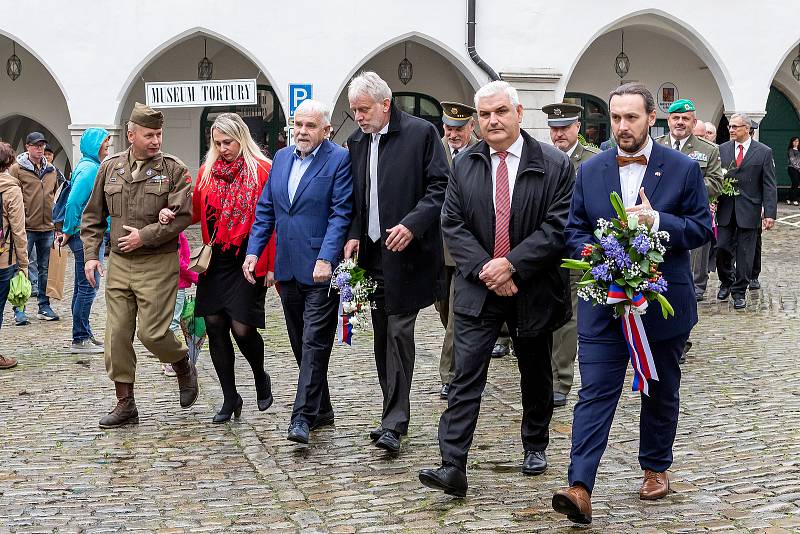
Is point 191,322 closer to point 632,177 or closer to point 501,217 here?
point 501,217

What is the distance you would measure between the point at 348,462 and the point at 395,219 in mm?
1351

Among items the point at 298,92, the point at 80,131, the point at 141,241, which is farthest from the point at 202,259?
the point at 80,131

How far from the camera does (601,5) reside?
76.2ft

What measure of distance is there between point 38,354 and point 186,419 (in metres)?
3.24

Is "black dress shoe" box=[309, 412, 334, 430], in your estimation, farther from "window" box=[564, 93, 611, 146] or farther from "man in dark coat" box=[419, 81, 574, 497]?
"window" box=[564, 93, 611, 146]

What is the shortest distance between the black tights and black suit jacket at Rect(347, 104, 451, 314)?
1.05 m

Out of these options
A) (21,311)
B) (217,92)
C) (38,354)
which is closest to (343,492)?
(38,354)

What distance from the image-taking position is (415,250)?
21.3 ft

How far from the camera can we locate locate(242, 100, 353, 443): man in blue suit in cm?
657

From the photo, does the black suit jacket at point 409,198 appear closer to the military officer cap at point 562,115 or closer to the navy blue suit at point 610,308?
the navy blue suit at point 610,308

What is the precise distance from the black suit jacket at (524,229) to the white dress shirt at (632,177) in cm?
44

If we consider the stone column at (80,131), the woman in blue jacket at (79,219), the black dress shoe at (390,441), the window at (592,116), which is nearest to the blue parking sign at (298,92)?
the stone column at (80,131)

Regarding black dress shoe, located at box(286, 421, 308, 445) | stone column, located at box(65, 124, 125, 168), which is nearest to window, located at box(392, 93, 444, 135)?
stone column, located at box(65, 124, 125, 168)

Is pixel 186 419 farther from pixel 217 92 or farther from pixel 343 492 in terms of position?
pixel 217 92
